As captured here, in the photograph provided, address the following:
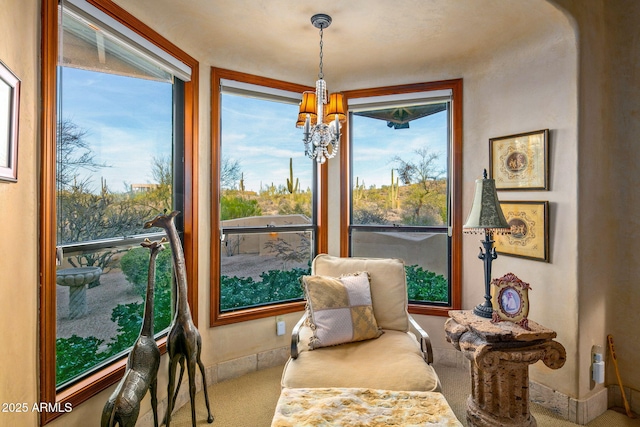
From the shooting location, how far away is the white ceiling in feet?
6.91

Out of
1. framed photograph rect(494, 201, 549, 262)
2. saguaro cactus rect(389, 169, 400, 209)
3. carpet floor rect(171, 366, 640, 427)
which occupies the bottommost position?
carpet floor rect(171, 366, 640, 427)

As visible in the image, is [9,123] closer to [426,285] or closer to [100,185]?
[100,185]

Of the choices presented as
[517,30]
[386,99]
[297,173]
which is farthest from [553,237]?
[297,173]

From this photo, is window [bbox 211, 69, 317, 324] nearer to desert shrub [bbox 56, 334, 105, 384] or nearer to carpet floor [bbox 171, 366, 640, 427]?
carpet floor [bbox 171, 366, 640, 427]

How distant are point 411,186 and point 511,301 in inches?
53.4

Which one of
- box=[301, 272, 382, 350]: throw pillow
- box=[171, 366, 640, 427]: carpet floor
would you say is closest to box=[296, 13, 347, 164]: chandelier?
box=[301, 272, 382, 350]: throw pillow

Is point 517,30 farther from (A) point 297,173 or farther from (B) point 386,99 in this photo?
(A) point 297,173

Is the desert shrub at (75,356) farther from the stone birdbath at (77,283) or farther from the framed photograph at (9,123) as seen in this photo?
the framed photograph at (9,123)

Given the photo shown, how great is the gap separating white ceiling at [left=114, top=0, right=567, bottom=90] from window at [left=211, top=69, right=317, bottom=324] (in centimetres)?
22

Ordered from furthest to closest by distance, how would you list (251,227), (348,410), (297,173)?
(297,173), (251,227), (348,410)

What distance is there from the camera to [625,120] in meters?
2.28

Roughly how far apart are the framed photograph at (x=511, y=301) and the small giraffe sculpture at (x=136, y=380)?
194 centimetres

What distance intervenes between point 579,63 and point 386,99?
142cm

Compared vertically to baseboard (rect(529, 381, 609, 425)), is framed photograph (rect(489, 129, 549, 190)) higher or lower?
higher
